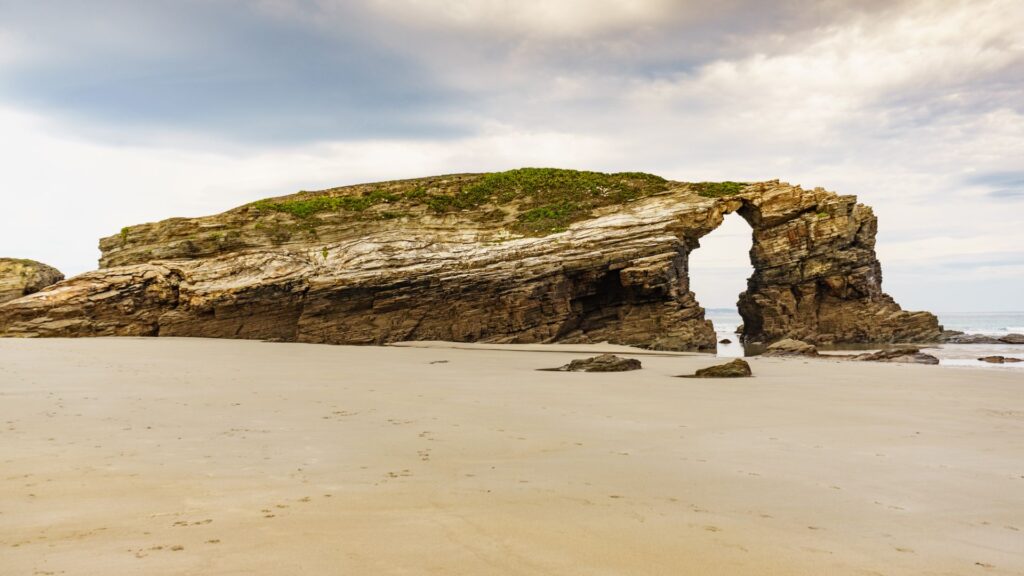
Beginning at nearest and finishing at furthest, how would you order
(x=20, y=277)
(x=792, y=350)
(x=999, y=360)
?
(x=999, y=360) → (x=792, y=350) → (x=20, y=277)

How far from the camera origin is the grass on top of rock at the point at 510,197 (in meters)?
26.3

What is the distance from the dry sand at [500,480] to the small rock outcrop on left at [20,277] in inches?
781

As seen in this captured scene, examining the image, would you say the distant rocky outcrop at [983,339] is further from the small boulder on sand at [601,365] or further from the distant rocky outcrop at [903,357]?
the small boulder on sand at [601,365]

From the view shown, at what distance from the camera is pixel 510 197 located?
28.4 m

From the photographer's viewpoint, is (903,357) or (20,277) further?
(20,277)

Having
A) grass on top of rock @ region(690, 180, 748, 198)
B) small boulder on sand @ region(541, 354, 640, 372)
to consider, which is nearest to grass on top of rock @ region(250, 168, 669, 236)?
grass on top of rock @ region(690, 180, 748, 198)

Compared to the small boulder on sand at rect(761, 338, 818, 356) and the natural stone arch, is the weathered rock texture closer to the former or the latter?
the small boulder on sand at rect(761, 338, 818, 356)

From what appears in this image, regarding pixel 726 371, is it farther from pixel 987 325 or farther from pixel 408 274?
pixel 987 325

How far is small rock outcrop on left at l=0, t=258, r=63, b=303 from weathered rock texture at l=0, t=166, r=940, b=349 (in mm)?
2562

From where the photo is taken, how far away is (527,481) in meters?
4.52

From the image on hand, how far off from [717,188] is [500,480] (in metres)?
25.2

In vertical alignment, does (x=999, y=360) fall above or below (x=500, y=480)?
above

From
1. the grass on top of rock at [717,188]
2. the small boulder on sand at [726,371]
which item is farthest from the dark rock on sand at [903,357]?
the grass on top of rock at [717,188]

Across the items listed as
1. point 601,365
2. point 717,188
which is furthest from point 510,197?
point 601,365
